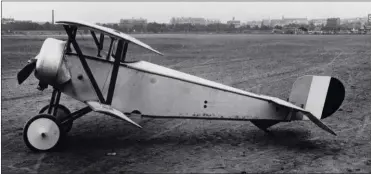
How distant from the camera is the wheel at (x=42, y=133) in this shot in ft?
21.6

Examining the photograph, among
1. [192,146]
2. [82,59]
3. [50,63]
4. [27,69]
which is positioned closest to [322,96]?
[192,146]

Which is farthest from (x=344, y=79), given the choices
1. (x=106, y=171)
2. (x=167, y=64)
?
(x=106, y=171)

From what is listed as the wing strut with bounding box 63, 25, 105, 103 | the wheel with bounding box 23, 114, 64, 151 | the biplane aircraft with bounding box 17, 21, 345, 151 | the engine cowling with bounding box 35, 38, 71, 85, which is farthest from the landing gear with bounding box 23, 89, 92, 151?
the wing strut with bounding box 63, 25, 105, 103

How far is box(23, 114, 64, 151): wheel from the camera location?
21.6ft

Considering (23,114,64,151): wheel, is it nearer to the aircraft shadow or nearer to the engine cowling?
the aircraft shadow

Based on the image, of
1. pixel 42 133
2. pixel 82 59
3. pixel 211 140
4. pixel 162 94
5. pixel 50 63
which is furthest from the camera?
pixel 211 140

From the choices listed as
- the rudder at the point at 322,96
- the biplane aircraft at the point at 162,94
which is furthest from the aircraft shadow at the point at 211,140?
the rudder at the point at 322,96

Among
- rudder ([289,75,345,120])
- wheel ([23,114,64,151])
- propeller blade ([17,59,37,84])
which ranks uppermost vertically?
rudder ([289,75,345,120])

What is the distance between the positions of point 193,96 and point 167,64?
13.8 metres

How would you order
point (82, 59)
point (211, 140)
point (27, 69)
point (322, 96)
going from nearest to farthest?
point (82, 59) < point (27, 69) < point (322, 96) < point (211, 140)

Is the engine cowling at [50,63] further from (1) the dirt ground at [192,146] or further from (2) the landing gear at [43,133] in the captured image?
(1) the dirt ground at [192,146]

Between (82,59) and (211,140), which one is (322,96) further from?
(82,59)

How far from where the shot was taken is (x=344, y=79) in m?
15.3

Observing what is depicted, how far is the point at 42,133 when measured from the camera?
660 cm
